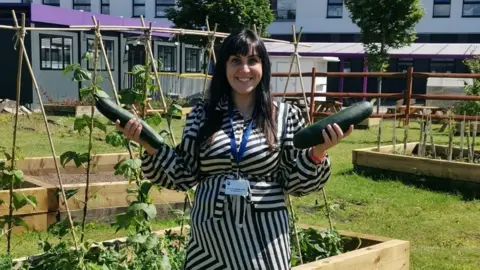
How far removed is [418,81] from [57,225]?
33753mm

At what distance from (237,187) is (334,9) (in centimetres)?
3895

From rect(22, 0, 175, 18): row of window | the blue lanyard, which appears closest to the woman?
the blue lanyard

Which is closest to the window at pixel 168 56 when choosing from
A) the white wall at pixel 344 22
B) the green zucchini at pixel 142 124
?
the white wall at pixel 344 22

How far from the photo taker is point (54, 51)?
70.7 feet

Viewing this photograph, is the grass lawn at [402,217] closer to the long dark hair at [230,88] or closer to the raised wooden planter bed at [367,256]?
the raised wooden planter bed at [367,256]

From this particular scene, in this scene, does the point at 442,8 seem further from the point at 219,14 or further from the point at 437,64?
the point at 219,14

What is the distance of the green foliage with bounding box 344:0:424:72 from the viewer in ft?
77.2

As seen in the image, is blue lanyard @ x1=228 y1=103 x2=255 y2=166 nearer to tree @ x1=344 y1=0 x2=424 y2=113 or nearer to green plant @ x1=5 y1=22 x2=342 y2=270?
green plant @ x1=5 y1=22 x2=342 y2=270

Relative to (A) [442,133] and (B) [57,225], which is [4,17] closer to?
(A) [442,133]

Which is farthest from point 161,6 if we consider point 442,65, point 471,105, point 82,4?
point 471,105

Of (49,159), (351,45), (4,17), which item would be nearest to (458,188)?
(49,159)

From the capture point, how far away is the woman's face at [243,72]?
103 inches

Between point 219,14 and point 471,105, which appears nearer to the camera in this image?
point 471,105

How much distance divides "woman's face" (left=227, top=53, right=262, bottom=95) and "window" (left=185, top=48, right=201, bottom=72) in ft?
91.7
